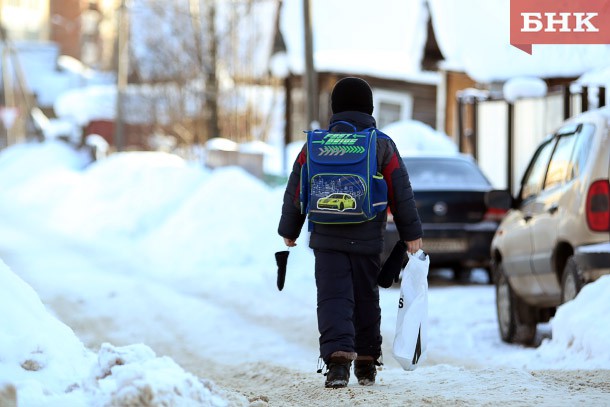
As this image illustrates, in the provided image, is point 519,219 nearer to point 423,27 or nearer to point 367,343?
point 367,343

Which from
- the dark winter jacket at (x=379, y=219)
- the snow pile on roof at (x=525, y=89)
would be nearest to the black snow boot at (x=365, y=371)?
the dark winter jacket at (x=379, y=219)

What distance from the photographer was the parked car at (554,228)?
827cm

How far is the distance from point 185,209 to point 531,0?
1288cm

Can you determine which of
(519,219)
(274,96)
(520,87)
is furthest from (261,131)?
(519,219)

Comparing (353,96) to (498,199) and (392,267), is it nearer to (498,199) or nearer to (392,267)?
(392,267)

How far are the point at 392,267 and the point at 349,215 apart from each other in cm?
39

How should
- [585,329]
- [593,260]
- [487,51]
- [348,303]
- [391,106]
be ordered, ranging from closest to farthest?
[348,303], [585,329], [593,260], [487,51], [391,106]

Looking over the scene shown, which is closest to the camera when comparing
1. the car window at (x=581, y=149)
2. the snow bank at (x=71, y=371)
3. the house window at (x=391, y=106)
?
the snow bank at (x=71, y=371)

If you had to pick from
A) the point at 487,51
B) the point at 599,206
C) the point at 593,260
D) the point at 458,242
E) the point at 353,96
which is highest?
the point at 353,96

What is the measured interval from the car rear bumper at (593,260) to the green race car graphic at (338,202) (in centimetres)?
245

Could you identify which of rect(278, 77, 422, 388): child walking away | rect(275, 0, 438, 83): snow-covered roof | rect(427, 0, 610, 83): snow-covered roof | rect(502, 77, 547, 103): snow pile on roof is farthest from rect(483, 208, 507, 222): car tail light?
rect(275, 0, 438, 83): snow-covered roof

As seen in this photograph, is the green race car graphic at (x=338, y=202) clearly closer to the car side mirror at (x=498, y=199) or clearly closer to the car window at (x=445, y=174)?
the car side mirror at (x=498, y=199)

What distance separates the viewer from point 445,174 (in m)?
14.8

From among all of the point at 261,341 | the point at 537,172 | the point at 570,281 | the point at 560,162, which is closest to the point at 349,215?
the point at 570,281
